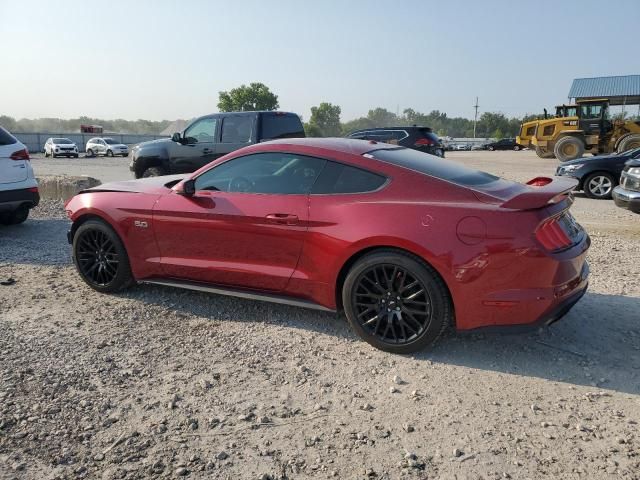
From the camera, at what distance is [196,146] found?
428 inches

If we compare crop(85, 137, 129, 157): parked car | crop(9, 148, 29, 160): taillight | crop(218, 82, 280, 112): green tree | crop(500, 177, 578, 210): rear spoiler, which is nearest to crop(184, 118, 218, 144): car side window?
crop(9, 148, 29, 160): taillight

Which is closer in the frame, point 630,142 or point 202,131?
point 202,131

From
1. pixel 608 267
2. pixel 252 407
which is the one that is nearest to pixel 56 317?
pixel 252 407

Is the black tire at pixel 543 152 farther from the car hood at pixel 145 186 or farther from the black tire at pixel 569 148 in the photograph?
the car hood at pixel 145 186

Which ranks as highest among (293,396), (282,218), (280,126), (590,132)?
(590,132)

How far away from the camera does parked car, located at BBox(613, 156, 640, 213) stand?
8.88 metres

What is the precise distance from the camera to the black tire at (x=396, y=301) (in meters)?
3.61

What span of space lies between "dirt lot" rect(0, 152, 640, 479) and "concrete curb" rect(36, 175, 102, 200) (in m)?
7.67

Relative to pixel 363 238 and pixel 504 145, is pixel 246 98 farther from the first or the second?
pixel 363 238

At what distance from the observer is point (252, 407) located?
123 inches

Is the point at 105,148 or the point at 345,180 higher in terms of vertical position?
the point at 105,148

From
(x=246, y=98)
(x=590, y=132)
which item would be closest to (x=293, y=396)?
(x=590, y=132)

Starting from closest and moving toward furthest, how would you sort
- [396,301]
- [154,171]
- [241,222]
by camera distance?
[396,301] → [241,222] → [154,171]

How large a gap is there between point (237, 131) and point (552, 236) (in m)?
7.89
